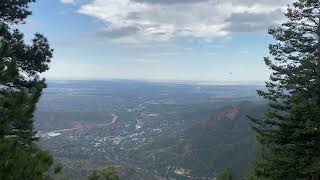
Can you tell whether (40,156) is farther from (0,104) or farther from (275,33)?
(275,33)

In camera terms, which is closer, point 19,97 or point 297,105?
point 19,97

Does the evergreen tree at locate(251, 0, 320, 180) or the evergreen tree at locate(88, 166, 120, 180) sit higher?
the evergreen tree at locate(251, 0, 320, 180)

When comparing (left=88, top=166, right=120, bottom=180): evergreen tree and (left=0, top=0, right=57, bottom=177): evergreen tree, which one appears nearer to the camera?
(left=0, top=0, right=57, bottom=177): evergreen tree

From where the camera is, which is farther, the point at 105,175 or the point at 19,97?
the point at 105,175

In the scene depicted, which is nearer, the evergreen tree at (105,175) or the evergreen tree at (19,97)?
the evergreen tree at (19,97)

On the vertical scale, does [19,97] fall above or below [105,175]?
above

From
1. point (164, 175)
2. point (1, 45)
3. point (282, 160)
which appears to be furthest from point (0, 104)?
point (164, 175)

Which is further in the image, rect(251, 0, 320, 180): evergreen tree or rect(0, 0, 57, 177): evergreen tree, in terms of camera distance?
rect(251, 0, 320, 180): evergreen tree

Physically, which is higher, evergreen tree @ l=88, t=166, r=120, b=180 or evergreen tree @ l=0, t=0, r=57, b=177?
evergreen tree @ l=0, t=0, r=57, b=177
